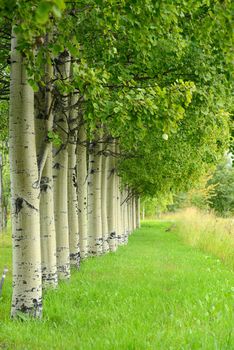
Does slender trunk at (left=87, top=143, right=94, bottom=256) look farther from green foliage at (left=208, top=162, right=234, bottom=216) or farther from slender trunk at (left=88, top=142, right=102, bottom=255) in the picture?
green foliage at (left=208, top=162, right=234, bottom=216)

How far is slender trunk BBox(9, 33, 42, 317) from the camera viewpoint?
244 inches

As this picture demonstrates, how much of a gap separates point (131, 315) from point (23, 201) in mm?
1984

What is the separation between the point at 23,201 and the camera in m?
6.22

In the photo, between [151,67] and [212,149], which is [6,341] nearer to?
[151,67]

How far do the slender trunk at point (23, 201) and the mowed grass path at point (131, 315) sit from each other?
0.39m

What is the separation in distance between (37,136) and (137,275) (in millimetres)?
3836

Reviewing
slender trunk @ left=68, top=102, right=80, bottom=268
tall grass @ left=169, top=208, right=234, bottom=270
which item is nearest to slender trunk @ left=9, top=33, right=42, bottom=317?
slender trunk @ left=68, top=102, right=80, bottom=268

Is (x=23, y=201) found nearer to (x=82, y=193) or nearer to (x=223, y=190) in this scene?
(x=82, y=193)

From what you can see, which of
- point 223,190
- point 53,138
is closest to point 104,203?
point 53,138

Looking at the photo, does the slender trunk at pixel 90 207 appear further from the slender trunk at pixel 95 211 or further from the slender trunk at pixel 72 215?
the slender trunk at pixel 72 215

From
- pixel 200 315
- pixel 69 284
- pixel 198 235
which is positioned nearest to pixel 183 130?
pixel 69 284

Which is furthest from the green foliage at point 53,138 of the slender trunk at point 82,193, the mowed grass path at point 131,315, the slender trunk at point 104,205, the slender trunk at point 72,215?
the slender trunk at point 104,205

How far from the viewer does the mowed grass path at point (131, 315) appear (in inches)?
199

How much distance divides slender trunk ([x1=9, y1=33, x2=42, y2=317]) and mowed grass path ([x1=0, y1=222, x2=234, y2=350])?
1.27 ft
